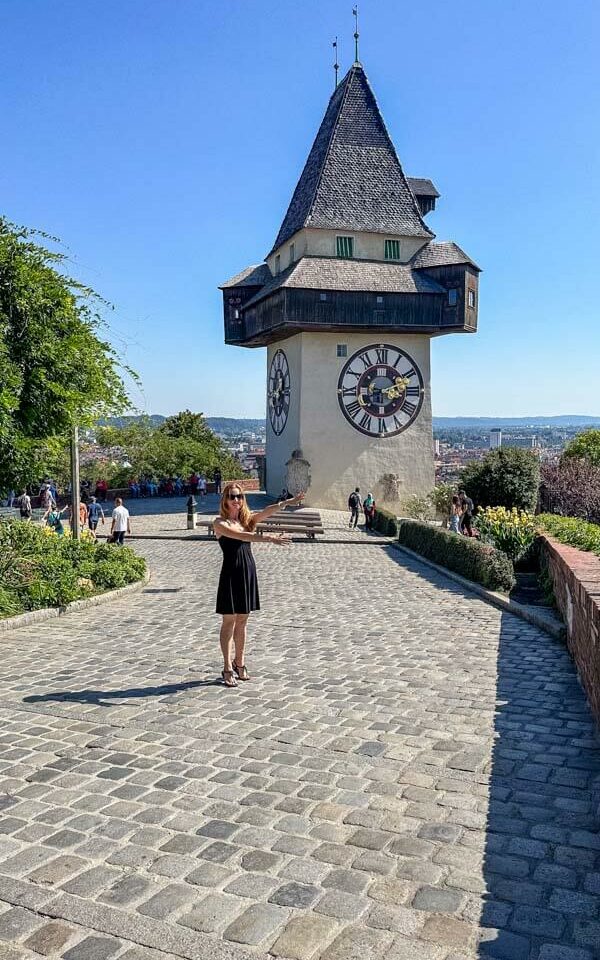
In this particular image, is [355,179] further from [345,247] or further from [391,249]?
[391,249]

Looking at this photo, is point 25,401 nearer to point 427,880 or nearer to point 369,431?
point 427,880

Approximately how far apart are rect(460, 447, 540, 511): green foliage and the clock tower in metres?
6.18

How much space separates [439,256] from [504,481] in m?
11.7

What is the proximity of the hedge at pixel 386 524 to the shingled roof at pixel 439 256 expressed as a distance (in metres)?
12.6

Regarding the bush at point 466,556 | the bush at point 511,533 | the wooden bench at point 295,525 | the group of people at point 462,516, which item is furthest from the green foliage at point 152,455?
the bush at point 511,533

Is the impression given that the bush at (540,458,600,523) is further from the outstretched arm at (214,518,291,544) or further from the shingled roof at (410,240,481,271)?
the outstretched arm at (214,518,291,544)

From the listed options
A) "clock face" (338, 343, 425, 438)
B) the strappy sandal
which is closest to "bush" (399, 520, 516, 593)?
the strappy sandal

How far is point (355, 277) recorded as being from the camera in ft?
116

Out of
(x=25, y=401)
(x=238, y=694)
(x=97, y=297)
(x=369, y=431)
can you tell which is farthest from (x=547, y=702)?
(x=369, y=431)

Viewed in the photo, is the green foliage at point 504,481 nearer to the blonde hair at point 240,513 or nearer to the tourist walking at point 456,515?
the tourist walking at point 456,515

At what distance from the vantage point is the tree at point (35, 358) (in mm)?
11484

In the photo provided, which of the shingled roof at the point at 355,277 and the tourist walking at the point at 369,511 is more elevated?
the shingled roof at the point at 355,277

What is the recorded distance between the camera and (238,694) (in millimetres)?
7078

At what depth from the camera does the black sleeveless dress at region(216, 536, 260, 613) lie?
724cm
